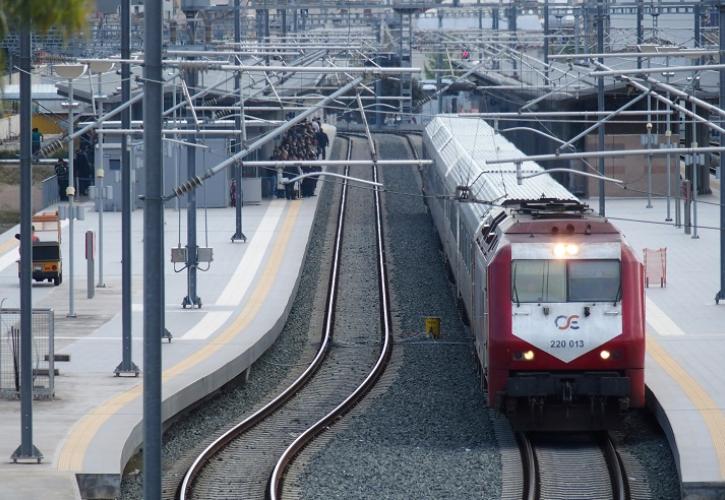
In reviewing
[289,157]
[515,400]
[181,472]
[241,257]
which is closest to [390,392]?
[515,400]

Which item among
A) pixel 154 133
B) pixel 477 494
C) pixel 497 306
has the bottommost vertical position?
pixel 477 494

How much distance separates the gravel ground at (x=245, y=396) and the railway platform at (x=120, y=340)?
0.26 metres

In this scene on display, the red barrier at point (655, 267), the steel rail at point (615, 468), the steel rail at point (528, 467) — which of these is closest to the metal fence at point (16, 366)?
the steel rail at point (528, 467)

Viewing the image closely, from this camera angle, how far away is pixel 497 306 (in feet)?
52.8

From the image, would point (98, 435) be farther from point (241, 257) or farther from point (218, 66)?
point (241, 257)

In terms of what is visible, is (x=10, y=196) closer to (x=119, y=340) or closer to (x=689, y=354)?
(x=119, y=340)

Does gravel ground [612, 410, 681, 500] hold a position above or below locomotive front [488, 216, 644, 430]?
below

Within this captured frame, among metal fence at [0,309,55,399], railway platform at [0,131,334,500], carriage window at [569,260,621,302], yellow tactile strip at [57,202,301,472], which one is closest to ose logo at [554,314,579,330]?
carriage window at [569,260,621,302]

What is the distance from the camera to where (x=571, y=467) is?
1545cm

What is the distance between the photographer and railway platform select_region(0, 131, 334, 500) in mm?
14539

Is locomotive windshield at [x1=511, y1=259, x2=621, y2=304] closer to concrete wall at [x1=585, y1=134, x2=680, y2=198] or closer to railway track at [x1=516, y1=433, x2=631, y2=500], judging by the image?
railway track at [x1=516, y1=433, x2=631, y2=500]

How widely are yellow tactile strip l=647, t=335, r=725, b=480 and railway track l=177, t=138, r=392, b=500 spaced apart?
3.96 m

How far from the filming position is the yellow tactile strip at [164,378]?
14897mm

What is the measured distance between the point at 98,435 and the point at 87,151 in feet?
89.0
